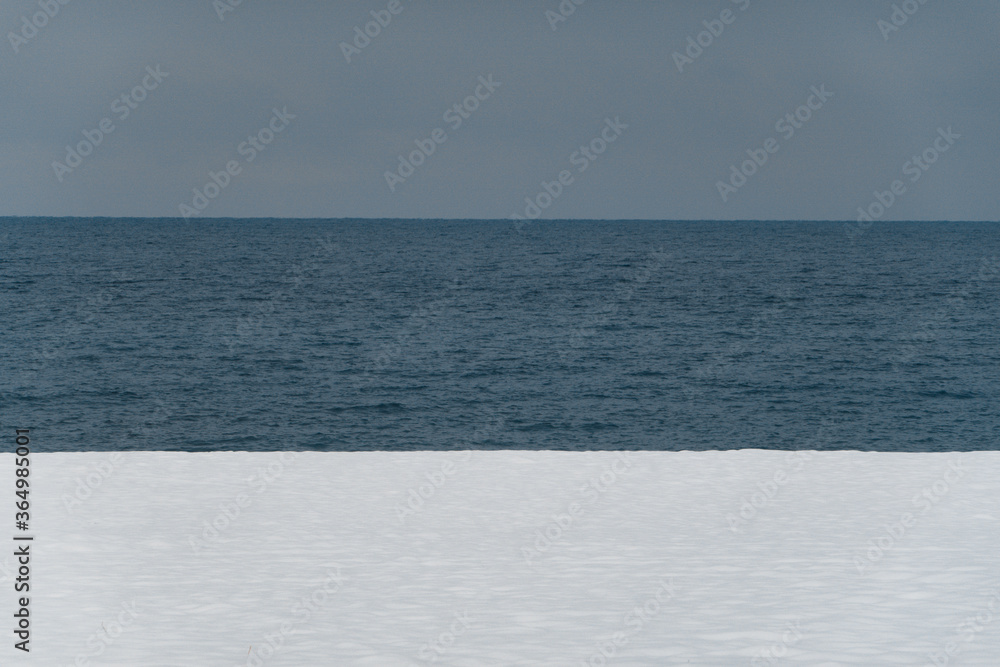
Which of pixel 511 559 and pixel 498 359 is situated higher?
pixel 498 359

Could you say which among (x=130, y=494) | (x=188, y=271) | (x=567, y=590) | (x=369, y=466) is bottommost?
(x=567, y=590)

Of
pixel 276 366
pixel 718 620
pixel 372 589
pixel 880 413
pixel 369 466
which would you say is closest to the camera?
pixel 718 620

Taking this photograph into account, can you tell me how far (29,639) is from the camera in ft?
24.3

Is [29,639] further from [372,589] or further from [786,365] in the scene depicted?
[786,365]

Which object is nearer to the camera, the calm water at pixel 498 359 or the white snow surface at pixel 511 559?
the white snow surface at pixel 511 559

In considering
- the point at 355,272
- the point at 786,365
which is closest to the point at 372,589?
the point at 786,365

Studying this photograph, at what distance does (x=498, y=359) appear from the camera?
42594 mm

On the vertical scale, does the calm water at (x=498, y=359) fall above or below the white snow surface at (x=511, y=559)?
above

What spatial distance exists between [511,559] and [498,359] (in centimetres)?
3253

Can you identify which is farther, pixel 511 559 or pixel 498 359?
pixel 498 359

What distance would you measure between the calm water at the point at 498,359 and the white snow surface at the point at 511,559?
586 inches

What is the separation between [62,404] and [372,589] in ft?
95.4

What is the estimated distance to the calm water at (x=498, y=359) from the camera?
103ft

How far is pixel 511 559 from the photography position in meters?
10.1
